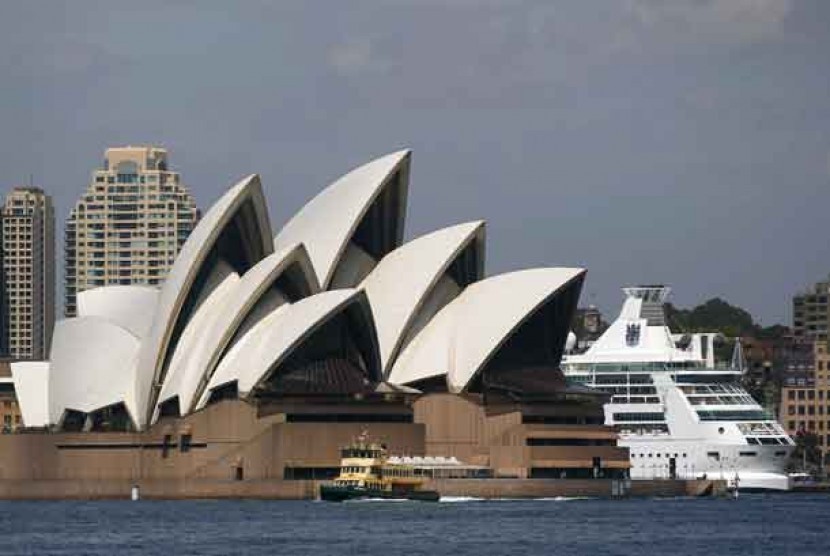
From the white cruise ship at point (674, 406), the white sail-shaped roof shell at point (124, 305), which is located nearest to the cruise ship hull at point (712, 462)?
the white cruise ship at point (674, 406)

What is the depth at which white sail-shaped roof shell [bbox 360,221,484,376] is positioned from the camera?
381 feet

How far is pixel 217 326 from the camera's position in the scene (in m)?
113

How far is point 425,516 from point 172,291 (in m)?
24.3

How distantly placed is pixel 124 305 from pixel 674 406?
28.7 metres

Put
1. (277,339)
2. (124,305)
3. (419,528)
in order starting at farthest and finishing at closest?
1. (124,305)
2. (277,339)
3. (419,528)

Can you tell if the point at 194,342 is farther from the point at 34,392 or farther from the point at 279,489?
the point at 34,392

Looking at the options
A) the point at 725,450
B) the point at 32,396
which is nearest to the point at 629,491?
the point at 725,450

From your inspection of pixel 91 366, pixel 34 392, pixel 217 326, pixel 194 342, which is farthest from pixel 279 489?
pixel 34 392

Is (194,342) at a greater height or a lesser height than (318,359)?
greater

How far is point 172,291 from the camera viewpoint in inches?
4528

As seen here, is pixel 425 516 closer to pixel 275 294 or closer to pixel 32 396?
pixel 275 294

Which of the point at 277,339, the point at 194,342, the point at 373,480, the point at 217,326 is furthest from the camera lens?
the point at 194,342

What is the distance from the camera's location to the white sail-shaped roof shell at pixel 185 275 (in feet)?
375

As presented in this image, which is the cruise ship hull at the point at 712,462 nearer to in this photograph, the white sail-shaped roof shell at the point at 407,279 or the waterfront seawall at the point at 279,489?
the waterfront seawall at the point at 279,489
